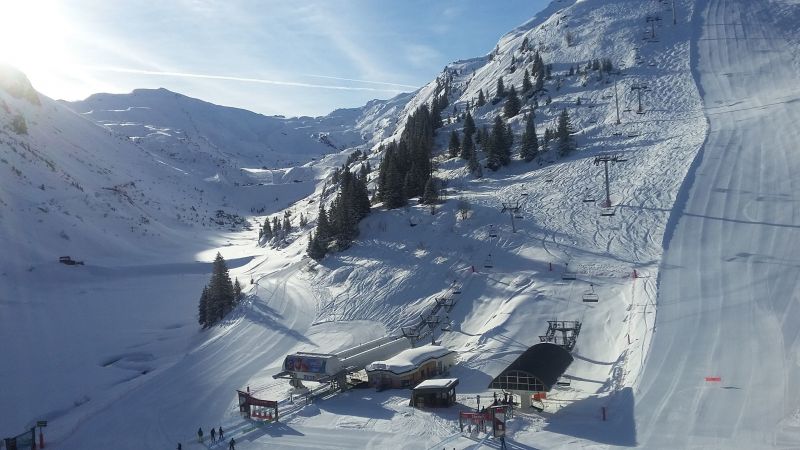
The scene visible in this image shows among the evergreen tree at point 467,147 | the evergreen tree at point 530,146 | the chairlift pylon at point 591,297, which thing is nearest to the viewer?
the chairlift pylon at point 591,297

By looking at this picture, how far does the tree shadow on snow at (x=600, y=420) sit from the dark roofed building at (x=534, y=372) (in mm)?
1242

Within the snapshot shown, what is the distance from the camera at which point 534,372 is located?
80.9ft

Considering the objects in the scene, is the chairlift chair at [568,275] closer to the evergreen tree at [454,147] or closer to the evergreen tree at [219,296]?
the evergreen tree at [219,296]

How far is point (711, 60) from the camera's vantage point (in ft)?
283

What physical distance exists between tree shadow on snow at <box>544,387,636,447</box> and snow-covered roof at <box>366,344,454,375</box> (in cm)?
767

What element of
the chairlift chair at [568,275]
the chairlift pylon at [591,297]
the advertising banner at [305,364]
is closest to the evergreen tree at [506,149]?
the chairlift chair at [568,275]

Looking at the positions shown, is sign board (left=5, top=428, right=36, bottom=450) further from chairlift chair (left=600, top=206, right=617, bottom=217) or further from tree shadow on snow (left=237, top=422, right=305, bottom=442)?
chairlift chair (left=600, top=206, right=617, bottom=217)

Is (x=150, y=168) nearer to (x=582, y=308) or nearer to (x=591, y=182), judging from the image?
(x=591, y=182)

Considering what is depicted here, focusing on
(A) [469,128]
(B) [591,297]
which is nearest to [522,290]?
(B) [591,297]

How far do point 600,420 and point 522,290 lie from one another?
1459 cm

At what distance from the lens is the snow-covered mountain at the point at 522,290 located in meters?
24.6

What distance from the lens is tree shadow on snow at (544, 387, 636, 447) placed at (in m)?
21.4

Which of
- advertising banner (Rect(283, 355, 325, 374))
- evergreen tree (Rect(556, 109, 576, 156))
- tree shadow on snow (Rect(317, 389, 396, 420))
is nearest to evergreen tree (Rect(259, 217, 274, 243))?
evergreen tree (Rect(556, 109, 576, 156))

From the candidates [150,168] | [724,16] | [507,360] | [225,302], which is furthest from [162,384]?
[150,168]
